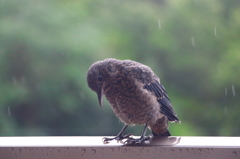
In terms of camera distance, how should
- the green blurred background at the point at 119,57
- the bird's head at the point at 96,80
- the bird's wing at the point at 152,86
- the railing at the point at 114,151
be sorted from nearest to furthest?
1. the railing at the point at 114,151
2. the bird's head at the point at 96,80
3. the bird's wing at the point at 152,86
4. the green blurred background at the point at 119,57

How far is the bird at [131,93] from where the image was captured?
4.84ft

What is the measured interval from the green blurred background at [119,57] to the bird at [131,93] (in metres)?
0.48

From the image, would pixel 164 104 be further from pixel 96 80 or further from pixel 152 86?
pixel 96 80

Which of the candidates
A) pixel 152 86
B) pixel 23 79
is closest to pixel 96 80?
pixel 152 86

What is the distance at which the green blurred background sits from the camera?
2008 mm

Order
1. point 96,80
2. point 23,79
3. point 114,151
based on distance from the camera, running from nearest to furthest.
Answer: point 114,151, point 96,80, point 23,79

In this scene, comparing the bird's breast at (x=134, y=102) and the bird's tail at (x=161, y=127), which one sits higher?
the bird's breast at (x=134, y=102)

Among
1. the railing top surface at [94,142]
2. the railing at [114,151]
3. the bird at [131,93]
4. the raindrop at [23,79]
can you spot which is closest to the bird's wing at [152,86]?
the bird at [131,93]

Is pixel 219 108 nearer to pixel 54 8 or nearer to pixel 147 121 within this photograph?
pixel 147 121

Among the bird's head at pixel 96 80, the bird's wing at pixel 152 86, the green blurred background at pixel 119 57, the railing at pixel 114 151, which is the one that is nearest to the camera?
the railing at pixel 114 151

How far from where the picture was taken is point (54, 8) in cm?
218

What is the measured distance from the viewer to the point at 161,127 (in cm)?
156

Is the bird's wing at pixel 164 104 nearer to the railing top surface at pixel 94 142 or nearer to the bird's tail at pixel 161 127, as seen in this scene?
the bird's tail at pixel 161 127

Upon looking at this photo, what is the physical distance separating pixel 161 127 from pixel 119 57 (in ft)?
2.21
